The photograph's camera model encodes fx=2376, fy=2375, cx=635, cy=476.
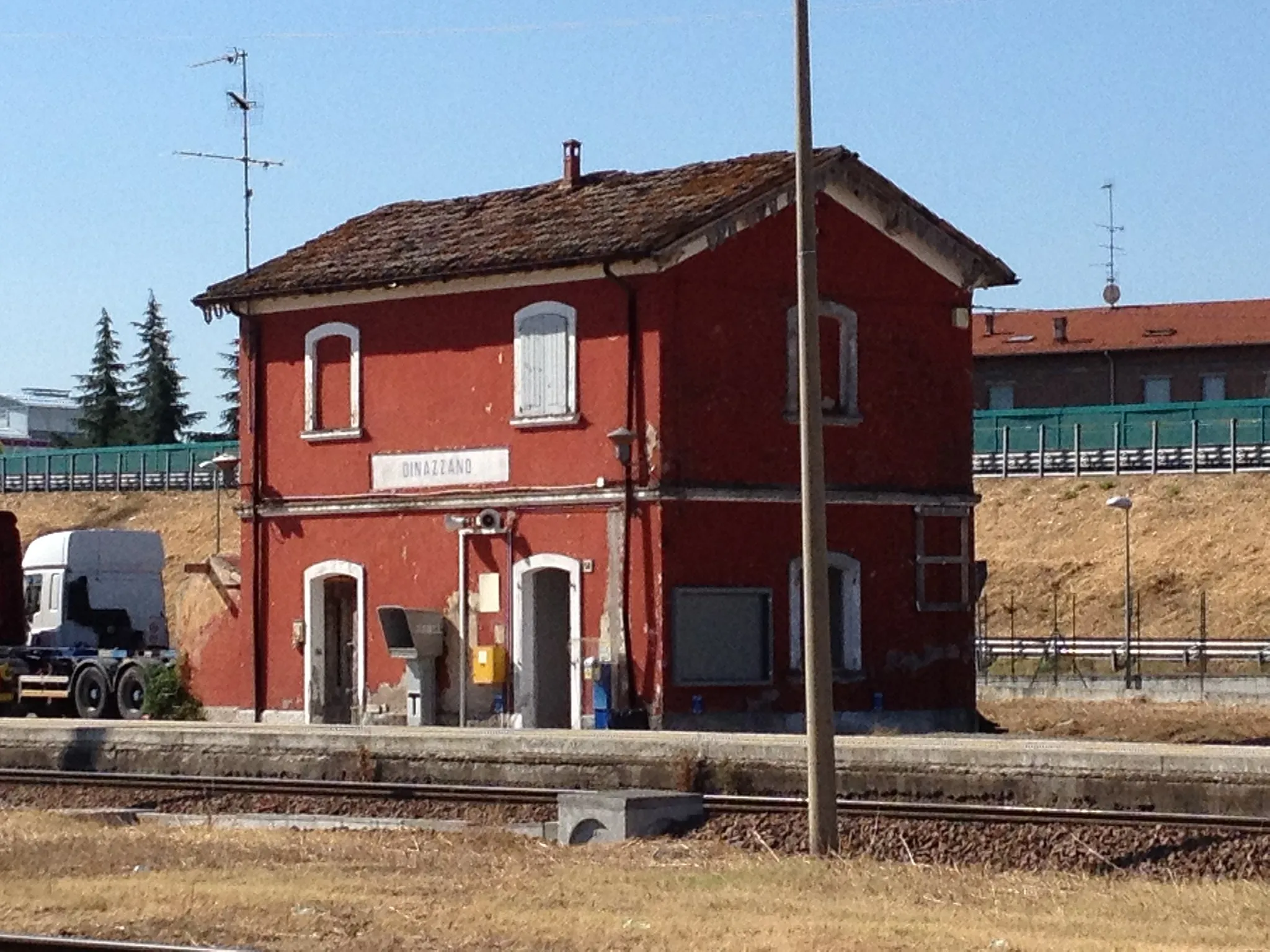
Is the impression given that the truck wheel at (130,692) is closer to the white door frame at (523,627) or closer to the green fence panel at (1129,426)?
the white door frame at (523,627)

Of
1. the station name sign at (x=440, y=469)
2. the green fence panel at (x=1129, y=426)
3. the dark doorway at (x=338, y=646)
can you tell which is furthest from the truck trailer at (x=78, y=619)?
the green fence panel at (x=1129, y=426)

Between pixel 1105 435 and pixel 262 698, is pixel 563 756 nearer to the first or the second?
pixel 262 698

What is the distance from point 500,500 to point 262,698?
17.8 feet

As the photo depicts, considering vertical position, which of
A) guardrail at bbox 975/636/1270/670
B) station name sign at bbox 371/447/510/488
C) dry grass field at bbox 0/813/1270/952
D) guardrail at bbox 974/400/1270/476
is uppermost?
guardrail at bbox 974/400/1270/476

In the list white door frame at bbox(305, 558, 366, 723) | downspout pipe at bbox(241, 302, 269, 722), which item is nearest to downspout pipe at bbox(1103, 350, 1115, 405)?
downspout pipe at bbox(241, 302, 269, 722)

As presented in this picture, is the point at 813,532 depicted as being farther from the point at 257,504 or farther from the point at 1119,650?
the point at 1119,650

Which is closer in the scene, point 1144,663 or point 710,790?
point 710,790

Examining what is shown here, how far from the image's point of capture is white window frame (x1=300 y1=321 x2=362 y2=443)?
3344 centimetres

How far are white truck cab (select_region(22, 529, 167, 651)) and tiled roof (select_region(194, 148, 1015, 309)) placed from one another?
8692 millimetres

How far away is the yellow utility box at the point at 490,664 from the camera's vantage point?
31250 mm

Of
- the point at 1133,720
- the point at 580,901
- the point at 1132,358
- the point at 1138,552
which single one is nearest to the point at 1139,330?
the point at 1132,358

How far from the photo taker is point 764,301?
31.4m

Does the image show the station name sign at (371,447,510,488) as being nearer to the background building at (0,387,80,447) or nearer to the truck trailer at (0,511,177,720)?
the truck trailer at (0,511,177,720)

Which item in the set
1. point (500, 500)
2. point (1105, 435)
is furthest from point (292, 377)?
point (1105, 435)
